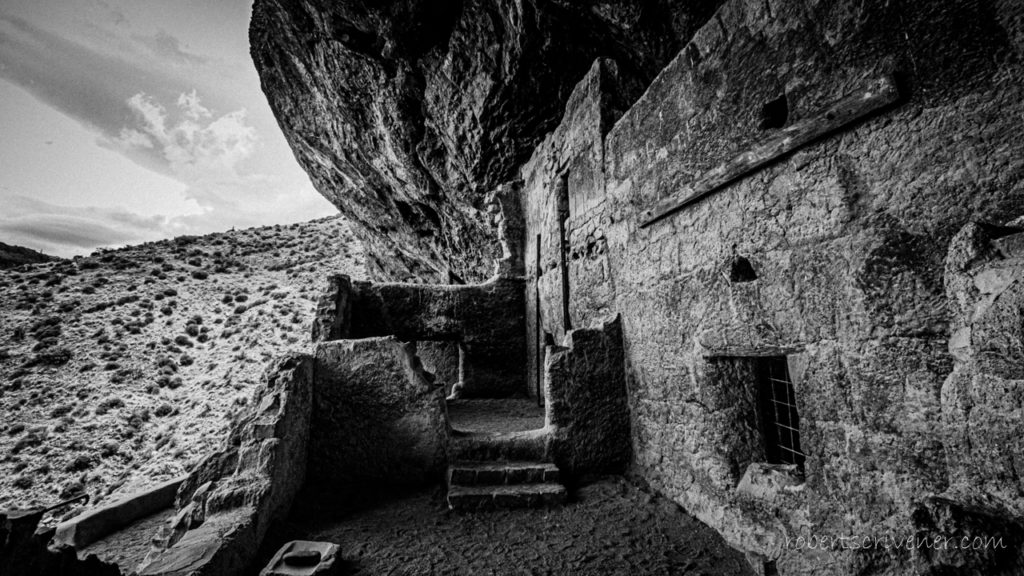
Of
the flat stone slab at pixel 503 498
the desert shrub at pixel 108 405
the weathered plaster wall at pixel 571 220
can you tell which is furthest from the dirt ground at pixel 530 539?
the desert shrub at pixel 108 405

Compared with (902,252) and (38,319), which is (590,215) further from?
(38,319)

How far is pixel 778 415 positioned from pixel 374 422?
3.74 metres

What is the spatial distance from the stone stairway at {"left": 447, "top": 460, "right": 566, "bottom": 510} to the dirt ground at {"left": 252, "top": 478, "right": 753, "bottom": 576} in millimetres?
91

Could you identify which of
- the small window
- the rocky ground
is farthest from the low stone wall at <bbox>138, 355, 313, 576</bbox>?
the rocky ground

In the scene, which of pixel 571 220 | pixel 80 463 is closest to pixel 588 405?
pixel 571 220

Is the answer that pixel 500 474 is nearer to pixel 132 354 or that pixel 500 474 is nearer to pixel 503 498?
pixel 503 498

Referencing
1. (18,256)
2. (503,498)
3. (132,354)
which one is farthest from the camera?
(18,256)

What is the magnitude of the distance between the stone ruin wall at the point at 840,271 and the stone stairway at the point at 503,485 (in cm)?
100

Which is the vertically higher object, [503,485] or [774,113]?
[774,113]

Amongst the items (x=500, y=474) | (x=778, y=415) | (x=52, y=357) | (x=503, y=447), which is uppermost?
(x=52, y=357)

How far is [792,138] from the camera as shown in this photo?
8.63 feet

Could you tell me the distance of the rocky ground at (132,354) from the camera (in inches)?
452

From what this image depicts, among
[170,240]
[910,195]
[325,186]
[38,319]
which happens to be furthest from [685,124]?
[170,240]

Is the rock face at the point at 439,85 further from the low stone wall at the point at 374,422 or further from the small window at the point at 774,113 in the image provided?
the low stone wall at the point at 374,422
